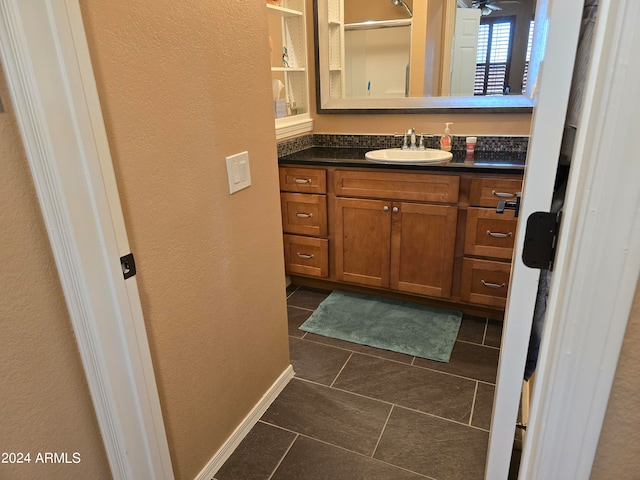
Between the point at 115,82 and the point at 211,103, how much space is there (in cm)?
36

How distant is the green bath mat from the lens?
2.26m

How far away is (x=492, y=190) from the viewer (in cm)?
219

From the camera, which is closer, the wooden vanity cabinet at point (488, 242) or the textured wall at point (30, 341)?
the textured wall at point (30, 341)

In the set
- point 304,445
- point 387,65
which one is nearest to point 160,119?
point 304,445

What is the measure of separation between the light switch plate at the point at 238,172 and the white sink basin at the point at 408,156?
1097 millimetres

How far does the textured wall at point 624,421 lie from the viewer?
56 cm

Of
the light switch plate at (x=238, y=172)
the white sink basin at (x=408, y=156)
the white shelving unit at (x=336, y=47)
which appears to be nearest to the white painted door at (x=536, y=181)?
the light switch plate at (x=238, y=172)

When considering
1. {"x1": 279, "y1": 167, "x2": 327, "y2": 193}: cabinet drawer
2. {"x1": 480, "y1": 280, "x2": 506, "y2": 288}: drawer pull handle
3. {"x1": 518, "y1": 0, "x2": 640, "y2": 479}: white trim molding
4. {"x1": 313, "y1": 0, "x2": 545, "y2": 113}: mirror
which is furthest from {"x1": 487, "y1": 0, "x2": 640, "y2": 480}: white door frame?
{"x1": 313, "y1": 0, "x2": 545, "y2": 113}: mirror

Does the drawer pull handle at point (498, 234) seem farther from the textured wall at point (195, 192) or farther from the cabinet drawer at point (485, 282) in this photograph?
the textured wall at point (195, 192)

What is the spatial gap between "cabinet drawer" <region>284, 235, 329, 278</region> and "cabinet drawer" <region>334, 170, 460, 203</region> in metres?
0.38

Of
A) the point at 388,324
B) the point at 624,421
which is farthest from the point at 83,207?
the point at 388,324

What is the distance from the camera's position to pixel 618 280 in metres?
0.54

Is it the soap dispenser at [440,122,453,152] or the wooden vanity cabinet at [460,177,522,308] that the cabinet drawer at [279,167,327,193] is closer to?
the soap dispenser at [440,122,453,152]

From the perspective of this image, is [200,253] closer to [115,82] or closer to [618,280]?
[115,82]
